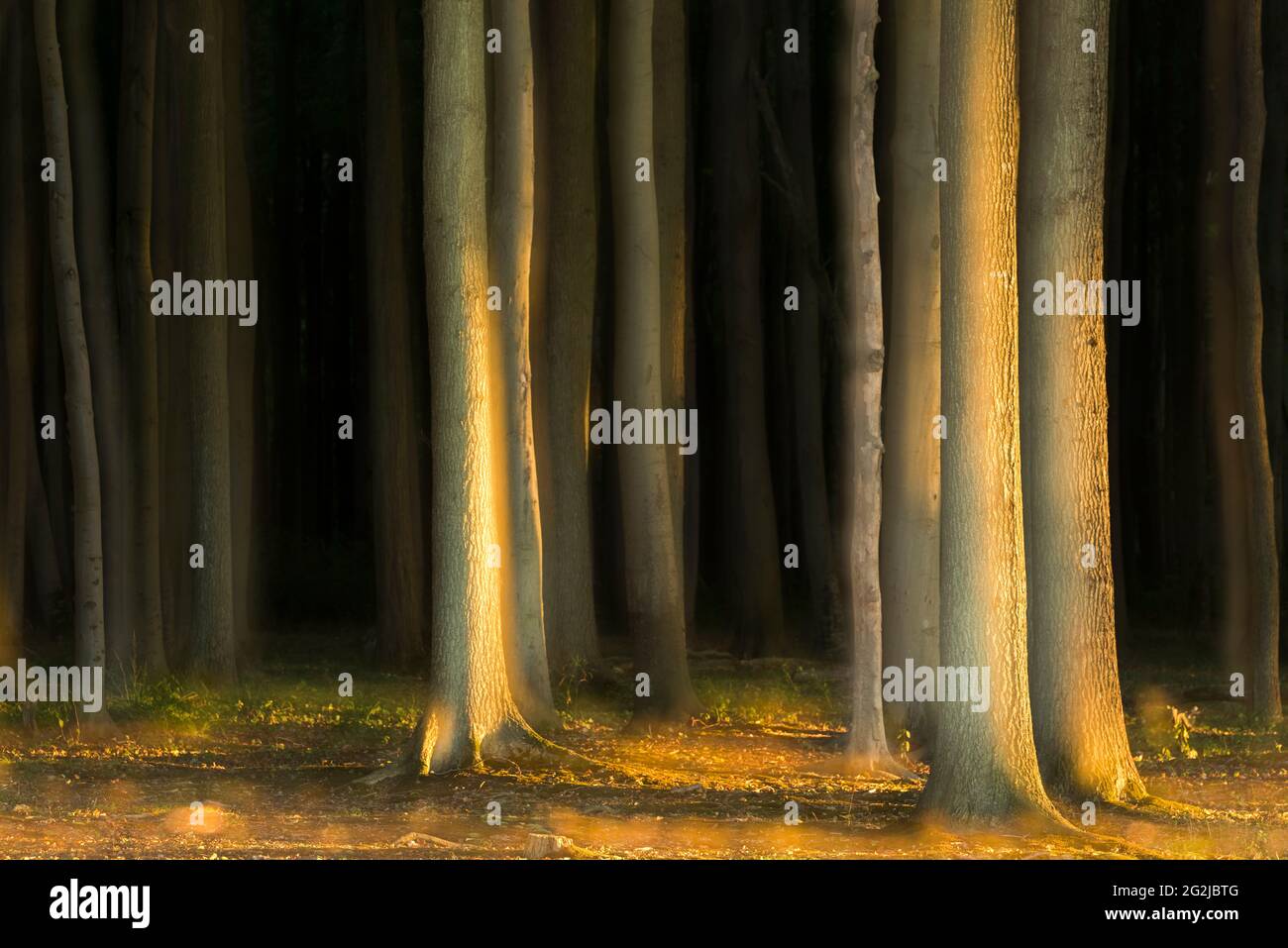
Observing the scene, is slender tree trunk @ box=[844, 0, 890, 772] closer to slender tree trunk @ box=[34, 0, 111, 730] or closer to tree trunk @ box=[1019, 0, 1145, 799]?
tree trunk @ box=[1019, 0, 1145, 799]

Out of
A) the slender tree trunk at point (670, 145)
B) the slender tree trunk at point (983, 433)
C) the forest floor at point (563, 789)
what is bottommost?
the forest floor at point (563, 789)

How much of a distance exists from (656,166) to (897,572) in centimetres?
506

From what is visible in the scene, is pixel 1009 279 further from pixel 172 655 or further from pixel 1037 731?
pixel 172 655

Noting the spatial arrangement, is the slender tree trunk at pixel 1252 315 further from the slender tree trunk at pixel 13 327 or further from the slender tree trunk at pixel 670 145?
the slender tree trunk at pixel 13 327

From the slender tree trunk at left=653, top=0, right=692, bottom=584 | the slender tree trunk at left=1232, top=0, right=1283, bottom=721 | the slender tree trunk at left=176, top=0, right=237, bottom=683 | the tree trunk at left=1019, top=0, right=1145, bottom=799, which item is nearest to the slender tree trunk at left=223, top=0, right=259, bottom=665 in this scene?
the slender tree trunk at left=176, top=0, right=237, bottom=683

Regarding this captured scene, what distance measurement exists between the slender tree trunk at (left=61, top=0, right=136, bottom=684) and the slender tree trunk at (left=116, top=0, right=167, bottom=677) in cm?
14

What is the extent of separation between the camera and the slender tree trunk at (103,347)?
1712 cm

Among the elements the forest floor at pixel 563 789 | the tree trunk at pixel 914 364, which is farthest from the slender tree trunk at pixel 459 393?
the tree trunk at pixel 914 364

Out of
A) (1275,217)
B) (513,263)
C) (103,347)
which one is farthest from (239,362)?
(1275,217)

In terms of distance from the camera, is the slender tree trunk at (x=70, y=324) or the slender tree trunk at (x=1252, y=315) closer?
the slender tree trunk at (x=70, y=324)

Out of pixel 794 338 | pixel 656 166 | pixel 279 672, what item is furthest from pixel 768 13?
pixel 279 672

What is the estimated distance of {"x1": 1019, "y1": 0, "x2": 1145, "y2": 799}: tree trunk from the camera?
12484 mm

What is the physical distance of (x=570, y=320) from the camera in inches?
717

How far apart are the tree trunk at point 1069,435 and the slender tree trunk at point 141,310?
8785 mm
